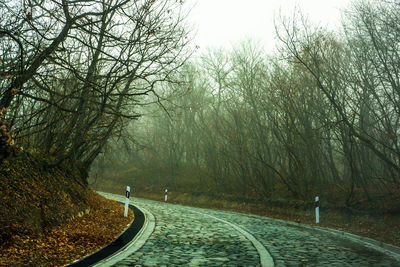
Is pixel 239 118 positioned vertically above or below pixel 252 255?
above

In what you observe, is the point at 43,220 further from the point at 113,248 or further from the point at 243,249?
the point at 243,249

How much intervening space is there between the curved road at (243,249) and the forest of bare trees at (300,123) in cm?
405

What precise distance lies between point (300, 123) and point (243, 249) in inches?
491

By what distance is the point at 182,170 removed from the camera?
35.4 m

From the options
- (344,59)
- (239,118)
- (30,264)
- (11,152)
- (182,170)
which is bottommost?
(30,264)

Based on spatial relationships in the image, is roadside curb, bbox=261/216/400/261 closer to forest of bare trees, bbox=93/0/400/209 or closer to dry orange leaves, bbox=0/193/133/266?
forest of bare trees, bbox=93/0/400/209

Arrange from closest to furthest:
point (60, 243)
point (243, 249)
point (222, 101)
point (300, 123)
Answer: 1. point (60, 243)
2. point (243, 249)
3. point (300, 123)
4. point (222, 101)

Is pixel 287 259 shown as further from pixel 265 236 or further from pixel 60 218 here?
pixel 60 218

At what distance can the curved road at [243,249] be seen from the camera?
22.8 feet

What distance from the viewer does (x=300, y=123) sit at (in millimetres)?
19359

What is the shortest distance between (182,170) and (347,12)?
Answer: 23845 mm

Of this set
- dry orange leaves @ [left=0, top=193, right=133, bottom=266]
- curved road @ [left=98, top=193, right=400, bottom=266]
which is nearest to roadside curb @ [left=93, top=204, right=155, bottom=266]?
curved road @ [left=98, top=193, right=400, bottom=266]

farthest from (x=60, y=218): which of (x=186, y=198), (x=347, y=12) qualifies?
(x=186, y=198)

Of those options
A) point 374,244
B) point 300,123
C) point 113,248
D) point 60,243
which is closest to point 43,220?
point 60,243
